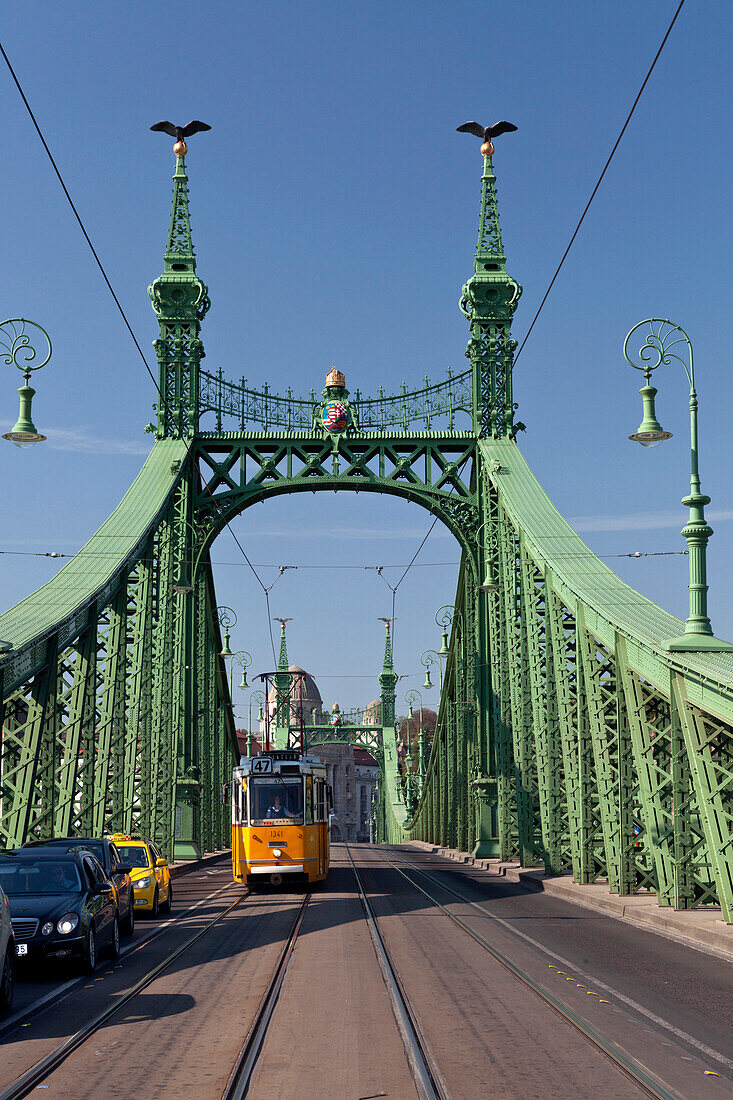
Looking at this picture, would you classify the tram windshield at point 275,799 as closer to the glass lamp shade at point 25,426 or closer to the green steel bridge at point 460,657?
the green steel bridge at point 460,657

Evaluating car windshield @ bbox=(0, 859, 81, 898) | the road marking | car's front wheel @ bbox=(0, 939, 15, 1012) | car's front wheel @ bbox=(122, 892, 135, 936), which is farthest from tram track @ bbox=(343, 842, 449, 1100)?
car's front wheel @ bbox=(122, 892, 135, 936)

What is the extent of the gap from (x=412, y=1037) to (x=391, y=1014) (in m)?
1.24

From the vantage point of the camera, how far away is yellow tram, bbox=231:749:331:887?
28688 mm

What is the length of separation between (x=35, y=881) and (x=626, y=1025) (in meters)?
7.91

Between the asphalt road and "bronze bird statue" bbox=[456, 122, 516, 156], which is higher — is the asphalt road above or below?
below

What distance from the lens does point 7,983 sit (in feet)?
37.0

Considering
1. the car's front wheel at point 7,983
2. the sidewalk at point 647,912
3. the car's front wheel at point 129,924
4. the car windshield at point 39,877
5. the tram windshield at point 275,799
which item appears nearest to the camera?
the car's front wheel at point 7,983

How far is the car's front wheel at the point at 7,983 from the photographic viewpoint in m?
11.1

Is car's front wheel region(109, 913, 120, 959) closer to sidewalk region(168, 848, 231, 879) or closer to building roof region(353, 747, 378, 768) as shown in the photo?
sidewalk region(168, 848, 231, 879)

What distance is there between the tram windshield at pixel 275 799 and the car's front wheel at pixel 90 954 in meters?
14.6

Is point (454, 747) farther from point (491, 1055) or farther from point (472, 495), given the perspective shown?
point (491, 1055)

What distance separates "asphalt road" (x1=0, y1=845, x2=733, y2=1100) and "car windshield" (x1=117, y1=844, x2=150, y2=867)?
227 centimetres

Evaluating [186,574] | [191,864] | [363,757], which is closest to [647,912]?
[186,574]

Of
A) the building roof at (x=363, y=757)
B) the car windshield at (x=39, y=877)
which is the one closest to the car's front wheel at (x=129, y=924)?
the car windshield at (x=39, y=877)
